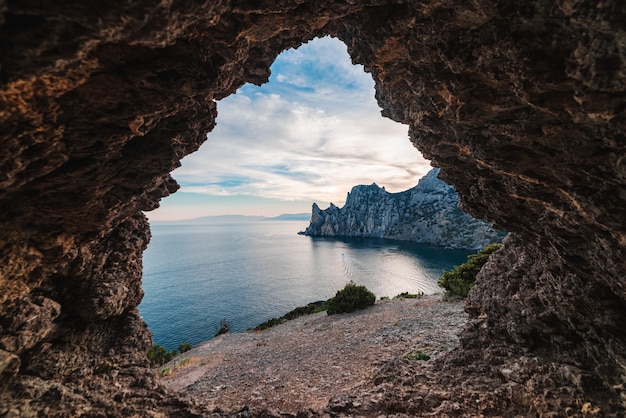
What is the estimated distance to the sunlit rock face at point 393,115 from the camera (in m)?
3.95

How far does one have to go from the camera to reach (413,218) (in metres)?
150

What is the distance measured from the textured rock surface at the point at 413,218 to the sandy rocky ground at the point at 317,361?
9794cm

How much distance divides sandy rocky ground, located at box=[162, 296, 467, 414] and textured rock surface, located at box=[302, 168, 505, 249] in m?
97.9

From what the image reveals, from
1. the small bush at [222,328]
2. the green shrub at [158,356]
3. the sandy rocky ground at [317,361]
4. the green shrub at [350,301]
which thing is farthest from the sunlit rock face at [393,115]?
the small bush at [222,328]

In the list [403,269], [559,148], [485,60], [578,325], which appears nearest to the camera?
[485,60]

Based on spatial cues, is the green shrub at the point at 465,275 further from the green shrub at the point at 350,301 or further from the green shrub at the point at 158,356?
the green shrub at the point at 158,356

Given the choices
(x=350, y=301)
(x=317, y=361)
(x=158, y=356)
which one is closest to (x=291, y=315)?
(x=350, y=301)

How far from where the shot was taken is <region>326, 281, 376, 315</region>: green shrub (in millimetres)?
29641

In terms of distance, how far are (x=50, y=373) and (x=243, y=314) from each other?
44.5 m

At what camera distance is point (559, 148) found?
535 cm

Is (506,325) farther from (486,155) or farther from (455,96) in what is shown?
(455,96)

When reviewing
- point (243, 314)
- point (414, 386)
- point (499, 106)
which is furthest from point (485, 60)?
point (243, 314)

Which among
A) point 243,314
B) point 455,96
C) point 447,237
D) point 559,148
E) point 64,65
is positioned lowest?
point 243,314

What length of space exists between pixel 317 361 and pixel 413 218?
144 metres
